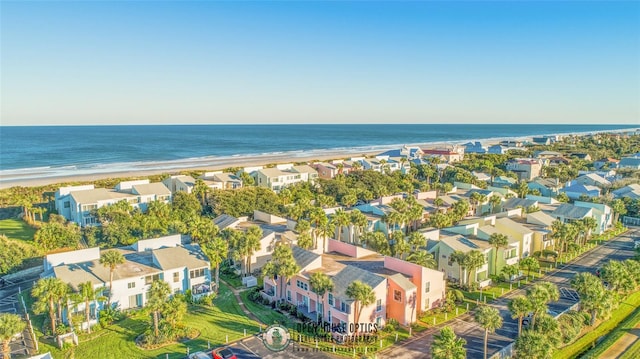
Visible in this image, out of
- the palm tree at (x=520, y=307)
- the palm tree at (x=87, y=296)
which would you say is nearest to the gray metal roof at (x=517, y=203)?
the palm tree at (x=520, y=307)

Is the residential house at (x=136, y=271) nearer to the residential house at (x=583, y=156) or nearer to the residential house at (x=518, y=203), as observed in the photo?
the residential house at (x=518, y=203)

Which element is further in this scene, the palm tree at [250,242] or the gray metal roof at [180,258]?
the palm tree at [250,242]

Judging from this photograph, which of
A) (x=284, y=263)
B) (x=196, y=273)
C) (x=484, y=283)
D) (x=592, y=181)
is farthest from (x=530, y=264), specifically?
(x=592, y=181)

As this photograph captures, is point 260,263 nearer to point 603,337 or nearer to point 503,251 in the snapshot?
point 503,251

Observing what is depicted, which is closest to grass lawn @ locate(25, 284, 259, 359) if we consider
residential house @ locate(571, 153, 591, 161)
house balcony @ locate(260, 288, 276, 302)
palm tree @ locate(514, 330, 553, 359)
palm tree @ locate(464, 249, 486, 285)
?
house balcony @ locate(260, 288, 276, 302)

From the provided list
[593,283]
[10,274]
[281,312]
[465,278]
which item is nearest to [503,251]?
[465,278]

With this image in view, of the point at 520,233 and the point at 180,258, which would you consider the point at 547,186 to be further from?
the point at 180,258
